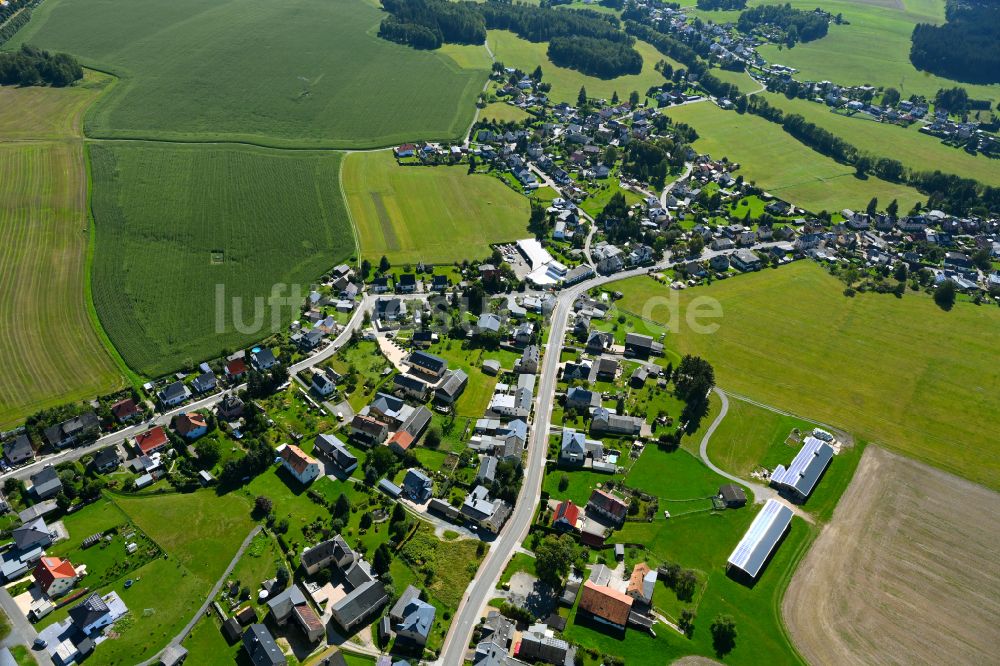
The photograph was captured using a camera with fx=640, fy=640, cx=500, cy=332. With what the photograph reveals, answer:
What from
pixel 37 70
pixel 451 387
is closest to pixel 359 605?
pixel 451 387

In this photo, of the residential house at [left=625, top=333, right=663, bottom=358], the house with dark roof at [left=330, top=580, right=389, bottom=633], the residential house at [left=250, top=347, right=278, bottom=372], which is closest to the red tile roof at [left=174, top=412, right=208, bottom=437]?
the residential house at [left=250, top=347, right=278, bottom=372]

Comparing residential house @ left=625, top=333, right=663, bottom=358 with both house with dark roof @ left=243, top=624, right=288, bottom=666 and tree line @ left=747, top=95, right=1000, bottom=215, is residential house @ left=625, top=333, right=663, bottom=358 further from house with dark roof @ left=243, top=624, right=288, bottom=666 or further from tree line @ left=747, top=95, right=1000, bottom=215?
tree line @ left=747, top=95, right=1000, bottom=215

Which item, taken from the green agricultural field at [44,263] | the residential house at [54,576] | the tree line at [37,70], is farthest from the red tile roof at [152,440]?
the tree line at [37,70]

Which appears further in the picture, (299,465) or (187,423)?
(187,423)

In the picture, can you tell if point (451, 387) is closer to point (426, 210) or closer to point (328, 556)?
point (328, 556)

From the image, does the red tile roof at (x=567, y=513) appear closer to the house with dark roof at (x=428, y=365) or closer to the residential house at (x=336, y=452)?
the residential house at (x=336, y=452)

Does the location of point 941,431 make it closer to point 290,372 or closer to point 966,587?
point 966,587
